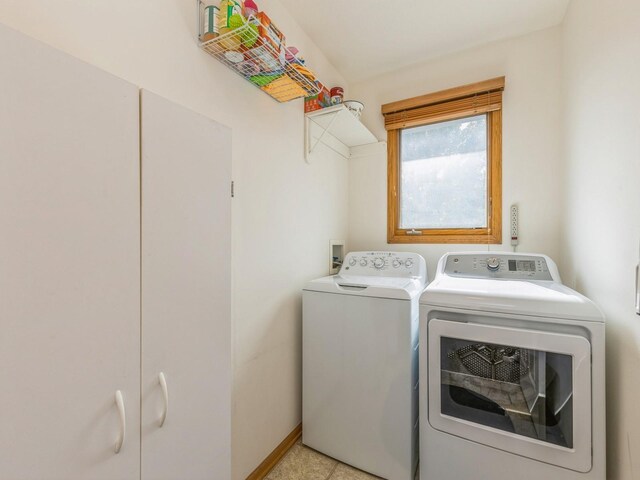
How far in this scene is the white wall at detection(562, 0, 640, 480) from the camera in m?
0.99

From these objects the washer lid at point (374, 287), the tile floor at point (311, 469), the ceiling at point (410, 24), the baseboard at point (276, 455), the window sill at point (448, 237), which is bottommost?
the tile floor at point (311, 469)

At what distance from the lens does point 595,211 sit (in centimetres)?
133

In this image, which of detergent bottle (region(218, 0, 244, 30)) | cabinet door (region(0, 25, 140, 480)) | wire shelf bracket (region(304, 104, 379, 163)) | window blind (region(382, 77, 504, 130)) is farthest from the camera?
window blind (region(382, 77, 504, 130))

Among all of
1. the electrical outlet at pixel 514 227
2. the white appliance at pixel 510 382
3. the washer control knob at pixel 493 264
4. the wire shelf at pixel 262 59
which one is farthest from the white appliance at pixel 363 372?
the wire shelf at pixel 262 59

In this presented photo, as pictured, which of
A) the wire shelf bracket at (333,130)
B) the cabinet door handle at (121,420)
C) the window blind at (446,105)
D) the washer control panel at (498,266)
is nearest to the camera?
the cabinet door handle at (121,420)

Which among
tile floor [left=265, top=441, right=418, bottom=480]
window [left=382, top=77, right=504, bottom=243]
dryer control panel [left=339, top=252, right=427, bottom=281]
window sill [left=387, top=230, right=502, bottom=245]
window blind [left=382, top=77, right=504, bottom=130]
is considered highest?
window blind [left=382, top=77, right=504, bottom=130]

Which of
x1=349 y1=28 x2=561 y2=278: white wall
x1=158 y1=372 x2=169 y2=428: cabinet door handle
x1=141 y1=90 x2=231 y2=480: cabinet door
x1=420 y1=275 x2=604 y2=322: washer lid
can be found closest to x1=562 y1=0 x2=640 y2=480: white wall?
x1=420 y1=275 x2=604 y2=322: washer lid

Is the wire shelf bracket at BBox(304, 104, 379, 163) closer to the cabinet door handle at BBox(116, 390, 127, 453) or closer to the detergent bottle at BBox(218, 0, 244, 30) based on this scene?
the detergent bottle at BBox(218, 0, 244, 30)

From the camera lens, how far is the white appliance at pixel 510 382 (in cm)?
110

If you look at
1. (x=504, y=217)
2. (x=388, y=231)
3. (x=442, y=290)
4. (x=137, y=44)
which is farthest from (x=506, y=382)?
(x=137, y=44)

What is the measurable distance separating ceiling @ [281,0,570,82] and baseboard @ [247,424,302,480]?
2606 mm

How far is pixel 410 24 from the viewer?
187 cm

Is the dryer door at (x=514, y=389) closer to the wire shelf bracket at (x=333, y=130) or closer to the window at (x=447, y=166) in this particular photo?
the window at (x=447, y=166)

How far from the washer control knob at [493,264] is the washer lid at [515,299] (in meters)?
0.20
